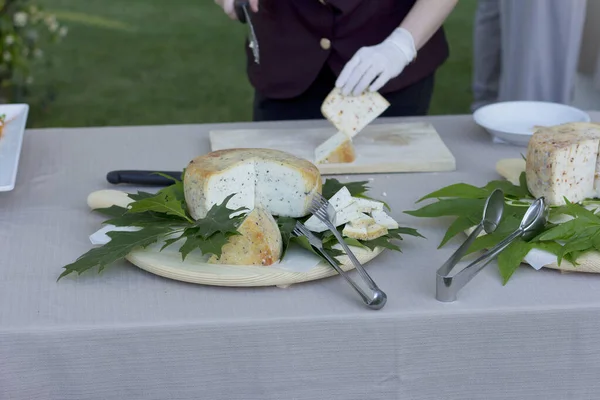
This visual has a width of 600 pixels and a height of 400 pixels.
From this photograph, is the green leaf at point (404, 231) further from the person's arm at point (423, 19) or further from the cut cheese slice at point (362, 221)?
the person's arm at point (423, 19)

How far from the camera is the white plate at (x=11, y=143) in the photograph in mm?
1421

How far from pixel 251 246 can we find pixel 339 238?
0.39 ft

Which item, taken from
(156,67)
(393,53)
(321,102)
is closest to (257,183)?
(393,53)

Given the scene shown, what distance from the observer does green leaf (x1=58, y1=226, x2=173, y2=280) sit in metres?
1.11

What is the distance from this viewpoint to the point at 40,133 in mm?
1811

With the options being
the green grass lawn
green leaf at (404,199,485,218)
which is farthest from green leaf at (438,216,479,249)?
the green grass lawn

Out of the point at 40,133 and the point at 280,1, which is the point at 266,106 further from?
the point at 40,133

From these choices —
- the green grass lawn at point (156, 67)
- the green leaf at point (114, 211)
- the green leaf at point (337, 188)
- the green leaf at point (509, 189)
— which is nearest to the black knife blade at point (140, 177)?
the green leaf at point (114, 211)

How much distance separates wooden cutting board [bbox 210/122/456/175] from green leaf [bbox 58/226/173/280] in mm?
491

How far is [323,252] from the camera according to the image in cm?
112

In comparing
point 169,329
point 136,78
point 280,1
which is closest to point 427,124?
point 280,1

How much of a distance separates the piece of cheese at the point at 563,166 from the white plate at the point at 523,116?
38cm

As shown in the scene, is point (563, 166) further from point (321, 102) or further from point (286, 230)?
point (321, 102)

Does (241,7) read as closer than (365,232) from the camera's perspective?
No
